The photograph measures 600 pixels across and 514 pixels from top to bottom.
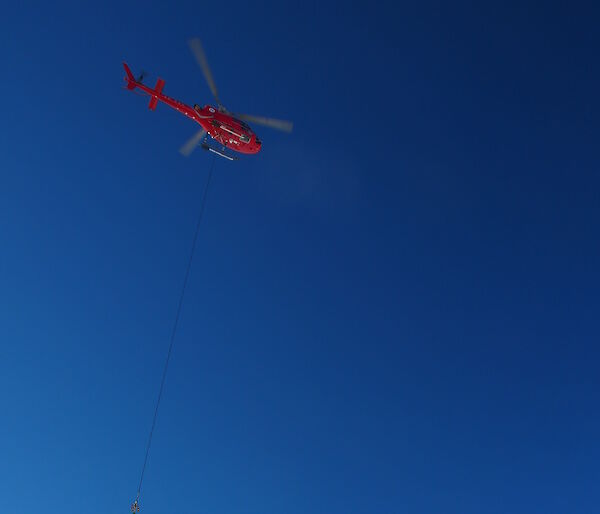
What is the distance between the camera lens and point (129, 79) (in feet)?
88.1

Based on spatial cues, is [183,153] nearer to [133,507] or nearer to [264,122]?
[264,122]

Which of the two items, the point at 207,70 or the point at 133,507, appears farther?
the point at 207,70

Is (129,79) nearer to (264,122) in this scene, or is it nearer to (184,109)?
(184,109)

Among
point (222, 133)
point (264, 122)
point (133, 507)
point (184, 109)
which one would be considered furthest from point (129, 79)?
point (133, 507)

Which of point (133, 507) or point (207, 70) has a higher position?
point (207, 70)

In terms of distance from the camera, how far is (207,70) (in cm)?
2664

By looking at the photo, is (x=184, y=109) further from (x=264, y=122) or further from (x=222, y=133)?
(x=264, y=122)

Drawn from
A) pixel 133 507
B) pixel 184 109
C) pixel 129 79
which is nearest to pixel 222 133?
pixel 184 109

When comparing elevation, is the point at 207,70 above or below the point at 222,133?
above

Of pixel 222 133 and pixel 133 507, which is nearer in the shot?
pixel 133 507

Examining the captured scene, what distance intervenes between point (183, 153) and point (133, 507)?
18053 mm

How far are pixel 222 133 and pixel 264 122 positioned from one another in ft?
8.04

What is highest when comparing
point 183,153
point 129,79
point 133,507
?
point 129,79

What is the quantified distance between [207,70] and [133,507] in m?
21.9
